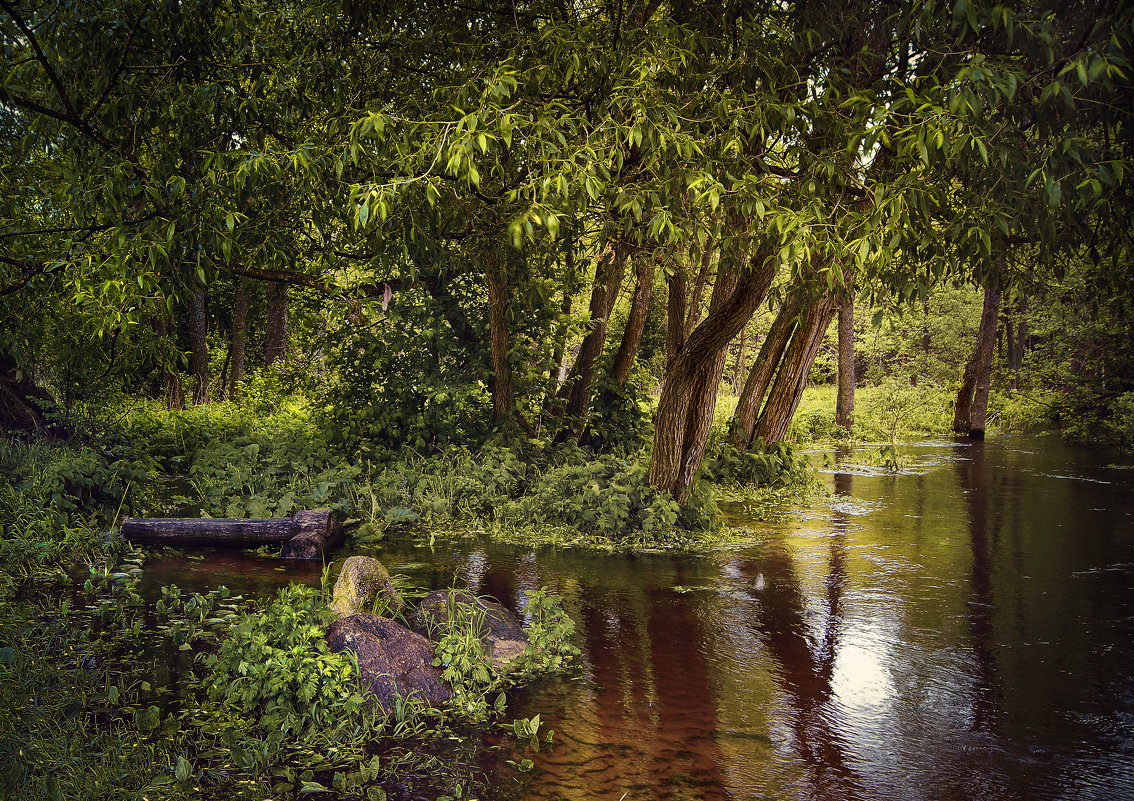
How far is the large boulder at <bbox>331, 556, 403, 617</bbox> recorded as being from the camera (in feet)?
20.8

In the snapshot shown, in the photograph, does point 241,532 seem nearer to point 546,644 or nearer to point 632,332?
point 546,644

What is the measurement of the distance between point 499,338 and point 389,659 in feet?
25.8

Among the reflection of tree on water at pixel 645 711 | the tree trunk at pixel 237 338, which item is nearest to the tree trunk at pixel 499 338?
the reflection of tree on water at pixel 645 711

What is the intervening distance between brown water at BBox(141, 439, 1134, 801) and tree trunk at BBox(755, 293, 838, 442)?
407 cm

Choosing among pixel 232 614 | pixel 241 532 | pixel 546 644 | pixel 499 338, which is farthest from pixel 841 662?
pixel 499 338

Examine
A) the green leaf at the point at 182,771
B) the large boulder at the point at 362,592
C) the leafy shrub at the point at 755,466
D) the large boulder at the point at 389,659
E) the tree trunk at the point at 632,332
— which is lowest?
the green leaf at the point at 182,771

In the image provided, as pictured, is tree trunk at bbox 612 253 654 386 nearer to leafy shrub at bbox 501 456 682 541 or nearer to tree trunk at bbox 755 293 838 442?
leafy shrub at bbox 501 456 682 541

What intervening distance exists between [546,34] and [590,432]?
8415 mm

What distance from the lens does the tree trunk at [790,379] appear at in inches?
597

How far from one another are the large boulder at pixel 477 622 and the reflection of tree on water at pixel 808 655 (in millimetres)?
2176

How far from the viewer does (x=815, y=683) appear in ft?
19.4

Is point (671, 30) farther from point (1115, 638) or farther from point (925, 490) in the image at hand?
point (925, 490)

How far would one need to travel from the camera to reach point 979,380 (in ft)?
73.3

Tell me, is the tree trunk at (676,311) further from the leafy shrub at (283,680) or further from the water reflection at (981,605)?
the leafy shrub at (283,680)
